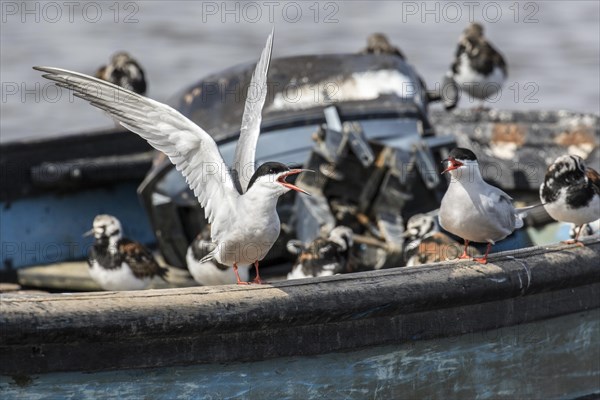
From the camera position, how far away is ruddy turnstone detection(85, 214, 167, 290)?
8.23m

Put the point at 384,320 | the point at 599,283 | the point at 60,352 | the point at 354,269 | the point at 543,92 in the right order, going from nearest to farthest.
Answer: the point at 60,352
the point at 384,320
the point at 599,283
the point at 354,269
the point at 543,92

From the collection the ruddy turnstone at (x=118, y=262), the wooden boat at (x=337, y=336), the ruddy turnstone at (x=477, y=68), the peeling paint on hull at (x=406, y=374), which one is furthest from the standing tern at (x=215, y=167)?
the ruddy turnstone at (x=477, y=68)

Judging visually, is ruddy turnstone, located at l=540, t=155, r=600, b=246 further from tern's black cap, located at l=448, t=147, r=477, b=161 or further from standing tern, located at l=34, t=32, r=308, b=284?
standing tern, located at l=34, t=32, r=308, b=284

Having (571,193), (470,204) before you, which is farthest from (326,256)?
(470,204)

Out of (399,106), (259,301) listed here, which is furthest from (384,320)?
(399,106)

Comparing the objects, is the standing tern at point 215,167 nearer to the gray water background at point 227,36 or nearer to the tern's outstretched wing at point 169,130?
the tern's outstretched wing at point 169,130

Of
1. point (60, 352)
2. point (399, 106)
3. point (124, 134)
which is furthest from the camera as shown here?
point (124, 134)

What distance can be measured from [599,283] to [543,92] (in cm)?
1121

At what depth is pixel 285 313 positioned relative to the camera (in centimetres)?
574

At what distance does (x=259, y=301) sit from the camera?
5.70 m

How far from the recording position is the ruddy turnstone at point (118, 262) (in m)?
8.23

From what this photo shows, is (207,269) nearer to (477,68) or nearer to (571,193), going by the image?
(571,193)

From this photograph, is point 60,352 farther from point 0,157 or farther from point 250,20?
point 250,20

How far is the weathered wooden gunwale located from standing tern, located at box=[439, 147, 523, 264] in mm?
199
